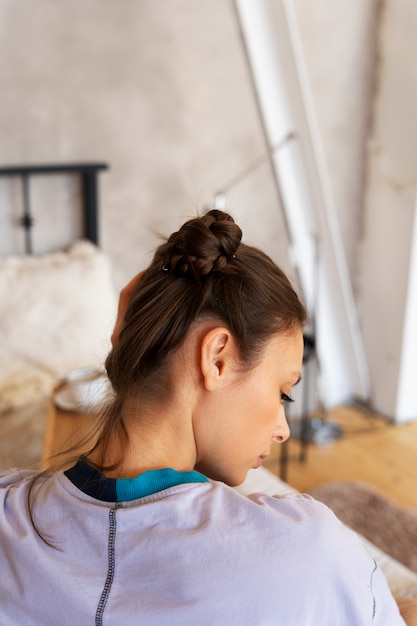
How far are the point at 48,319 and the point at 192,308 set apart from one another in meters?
1.48

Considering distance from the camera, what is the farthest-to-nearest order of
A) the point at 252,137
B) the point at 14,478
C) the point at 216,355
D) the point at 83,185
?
the point at 252,137 → the point at 83,185 → the point at 14,478 → the point at 216,355

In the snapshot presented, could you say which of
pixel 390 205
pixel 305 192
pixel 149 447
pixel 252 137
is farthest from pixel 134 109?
pixel 149 447

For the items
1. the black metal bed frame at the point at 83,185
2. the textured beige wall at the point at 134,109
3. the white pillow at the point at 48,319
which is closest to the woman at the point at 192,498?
the white pillow at the point at 48,319

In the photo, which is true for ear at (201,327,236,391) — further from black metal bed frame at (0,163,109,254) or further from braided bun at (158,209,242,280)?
black metal bed frame at (0,163,109,254)

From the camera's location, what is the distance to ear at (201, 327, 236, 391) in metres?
0.78

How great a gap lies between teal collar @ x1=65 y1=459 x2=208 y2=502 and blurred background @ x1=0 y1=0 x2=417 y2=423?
155cm

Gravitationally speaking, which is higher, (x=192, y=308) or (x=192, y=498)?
(x=192, y=308)

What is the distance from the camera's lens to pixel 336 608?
71 cm

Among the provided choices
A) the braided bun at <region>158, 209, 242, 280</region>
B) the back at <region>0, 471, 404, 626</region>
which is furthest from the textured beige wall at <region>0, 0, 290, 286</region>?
the back at <region>0, 471, 404, 626</region>

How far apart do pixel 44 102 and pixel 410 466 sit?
1.83m

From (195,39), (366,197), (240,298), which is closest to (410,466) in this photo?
(366,197)

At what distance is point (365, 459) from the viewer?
8.99 ft

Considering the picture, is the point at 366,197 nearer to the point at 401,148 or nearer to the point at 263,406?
the point at 401,148

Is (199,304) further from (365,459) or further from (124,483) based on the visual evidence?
(365,459)
